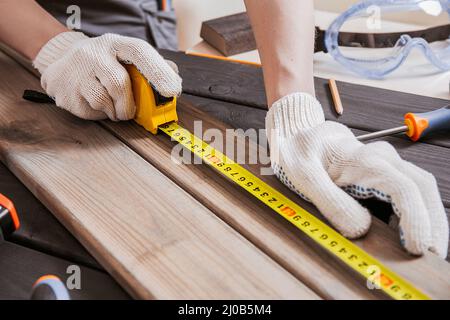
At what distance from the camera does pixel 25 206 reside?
3.39 ft

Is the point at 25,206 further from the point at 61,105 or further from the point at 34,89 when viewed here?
the point at 34,89

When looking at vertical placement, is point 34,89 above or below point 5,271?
above

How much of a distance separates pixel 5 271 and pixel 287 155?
545 mm

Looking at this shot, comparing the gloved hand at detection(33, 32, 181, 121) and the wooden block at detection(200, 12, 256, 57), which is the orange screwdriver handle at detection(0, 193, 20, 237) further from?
the wooden block at detection(200, 12, 256, 57)

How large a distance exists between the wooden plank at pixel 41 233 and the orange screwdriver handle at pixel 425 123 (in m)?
0.76

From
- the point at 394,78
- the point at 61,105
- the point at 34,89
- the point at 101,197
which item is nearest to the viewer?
the point at 101,197

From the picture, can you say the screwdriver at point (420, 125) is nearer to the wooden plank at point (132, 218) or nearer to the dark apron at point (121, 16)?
the wooden plank at point (132, 218)

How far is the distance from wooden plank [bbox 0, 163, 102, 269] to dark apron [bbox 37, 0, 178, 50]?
83cm

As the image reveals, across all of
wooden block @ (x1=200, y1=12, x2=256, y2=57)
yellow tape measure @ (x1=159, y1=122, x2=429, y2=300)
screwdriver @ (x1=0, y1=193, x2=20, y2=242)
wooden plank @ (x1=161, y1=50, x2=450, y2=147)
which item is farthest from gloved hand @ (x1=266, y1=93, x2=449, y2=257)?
wooden block @ (x1=200, y1=12, x2=256, y2=57)

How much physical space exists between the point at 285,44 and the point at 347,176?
0.39m

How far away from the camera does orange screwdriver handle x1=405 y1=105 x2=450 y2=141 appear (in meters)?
1.19

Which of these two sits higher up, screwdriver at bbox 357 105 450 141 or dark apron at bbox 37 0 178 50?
dark apron at bbox 37 0 178 50

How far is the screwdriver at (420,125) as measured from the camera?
46.8 inches
